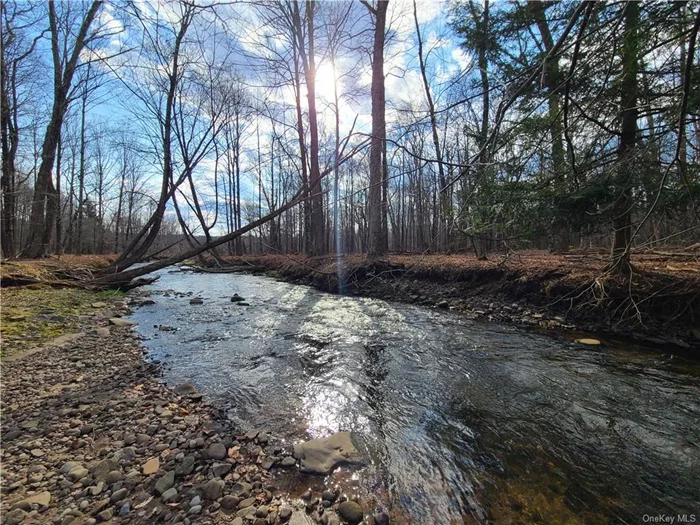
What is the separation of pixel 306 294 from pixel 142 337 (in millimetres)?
4885

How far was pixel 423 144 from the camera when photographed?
63.8 ft

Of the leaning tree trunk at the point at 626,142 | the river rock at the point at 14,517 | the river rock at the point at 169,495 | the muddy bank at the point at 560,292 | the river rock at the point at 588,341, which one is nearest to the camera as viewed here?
the river rock at the point at 14,517

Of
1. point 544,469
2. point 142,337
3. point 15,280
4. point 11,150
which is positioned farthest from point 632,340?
point 11,150

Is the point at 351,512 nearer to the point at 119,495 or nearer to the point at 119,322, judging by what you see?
the point at 119,495

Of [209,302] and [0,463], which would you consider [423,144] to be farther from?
[0,463]

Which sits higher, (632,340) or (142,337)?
(142,337)

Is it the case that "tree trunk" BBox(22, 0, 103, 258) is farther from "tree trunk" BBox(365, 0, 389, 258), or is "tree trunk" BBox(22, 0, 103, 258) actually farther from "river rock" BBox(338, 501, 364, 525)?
"river rock" BBox(338, 501, 364, 525)

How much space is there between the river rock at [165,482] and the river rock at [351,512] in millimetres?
1010

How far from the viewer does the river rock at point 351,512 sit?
5.35 feet

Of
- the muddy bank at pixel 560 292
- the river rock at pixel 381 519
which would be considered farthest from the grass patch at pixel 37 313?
the muddy bank at pixel 560 292

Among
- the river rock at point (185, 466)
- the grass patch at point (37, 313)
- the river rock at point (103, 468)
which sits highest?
the grass patch at point (37, 313)

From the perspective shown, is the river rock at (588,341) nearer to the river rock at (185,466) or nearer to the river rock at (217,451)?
the river rock at (217,451)

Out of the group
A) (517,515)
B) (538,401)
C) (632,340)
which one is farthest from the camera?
(632,340)

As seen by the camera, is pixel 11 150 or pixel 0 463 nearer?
pixel 0 463
